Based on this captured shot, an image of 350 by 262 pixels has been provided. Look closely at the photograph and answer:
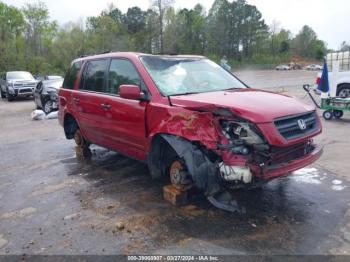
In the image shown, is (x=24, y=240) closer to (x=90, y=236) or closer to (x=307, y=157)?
(x=90, y=236)

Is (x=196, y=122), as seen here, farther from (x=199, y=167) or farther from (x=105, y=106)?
(x=105, y=106)

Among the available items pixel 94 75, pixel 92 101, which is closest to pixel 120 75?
pixel 92 101

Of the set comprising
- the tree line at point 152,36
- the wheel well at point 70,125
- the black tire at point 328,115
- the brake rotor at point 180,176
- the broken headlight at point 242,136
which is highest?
the tree line at point 152,36

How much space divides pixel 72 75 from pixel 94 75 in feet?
3.19

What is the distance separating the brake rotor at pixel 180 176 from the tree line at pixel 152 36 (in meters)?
23.5

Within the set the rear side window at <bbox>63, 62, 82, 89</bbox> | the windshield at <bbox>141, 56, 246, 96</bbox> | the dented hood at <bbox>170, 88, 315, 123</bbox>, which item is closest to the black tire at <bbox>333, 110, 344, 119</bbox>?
the windshield at <bbox>141, 56, 246, 96</bbox>

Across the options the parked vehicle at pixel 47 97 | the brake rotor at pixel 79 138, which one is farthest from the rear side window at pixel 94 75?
the parked vehicle at pixel 47 97

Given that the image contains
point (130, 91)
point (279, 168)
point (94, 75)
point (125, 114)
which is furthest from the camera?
point (94, 75)

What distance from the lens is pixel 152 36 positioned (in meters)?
60.5

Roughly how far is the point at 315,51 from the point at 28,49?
77183mm

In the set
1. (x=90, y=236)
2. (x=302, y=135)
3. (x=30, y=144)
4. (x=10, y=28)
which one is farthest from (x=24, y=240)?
(x=10, y=28)

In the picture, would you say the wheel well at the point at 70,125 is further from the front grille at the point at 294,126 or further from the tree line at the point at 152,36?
the tree line at the point at 152,36

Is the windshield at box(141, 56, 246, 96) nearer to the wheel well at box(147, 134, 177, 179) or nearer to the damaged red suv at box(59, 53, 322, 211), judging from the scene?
the damaged red suv at box(59, 53, 322, 211)

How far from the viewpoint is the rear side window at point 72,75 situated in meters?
6.62
